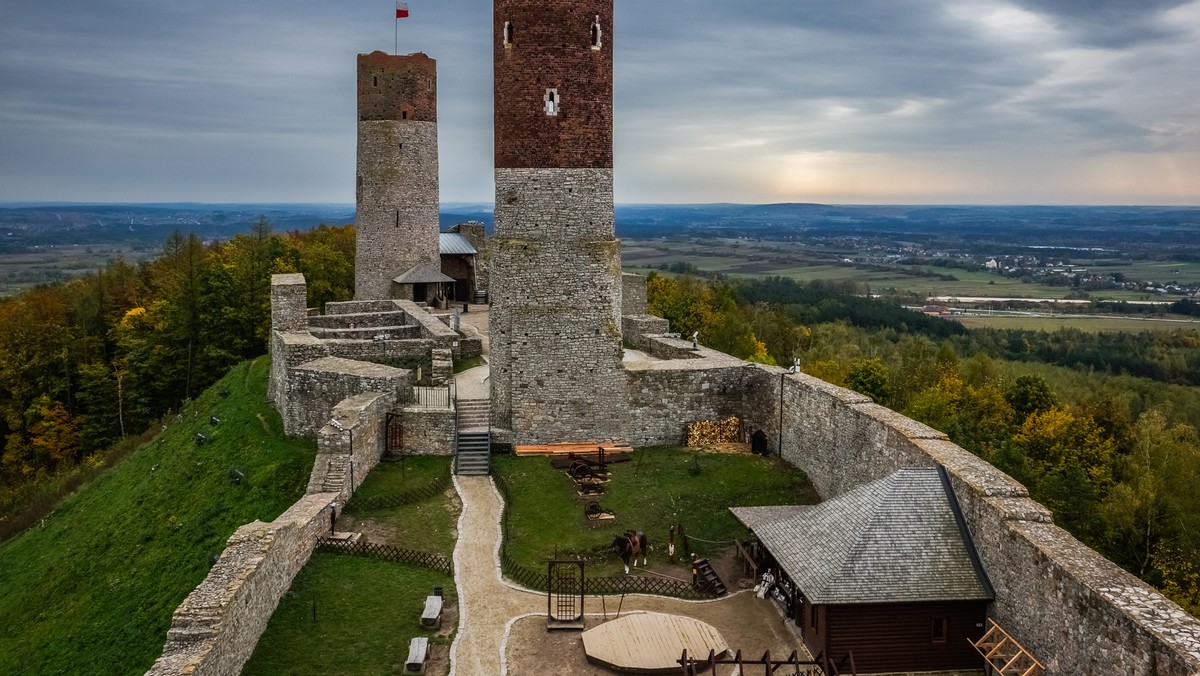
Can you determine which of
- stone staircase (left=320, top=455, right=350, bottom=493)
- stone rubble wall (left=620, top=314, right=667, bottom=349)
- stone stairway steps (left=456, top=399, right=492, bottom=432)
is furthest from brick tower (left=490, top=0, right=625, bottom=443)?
stone rubble wall (left=620, top=314, right=667, bottom=349)

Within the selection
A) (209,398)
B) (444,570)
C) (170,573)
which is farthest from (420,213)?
(444,570)

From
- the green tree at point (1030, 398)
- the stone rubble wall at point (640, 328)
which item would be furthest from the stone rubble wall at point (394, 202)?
the green tree at point (1030, 398)

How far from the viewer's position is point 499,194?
2550cm

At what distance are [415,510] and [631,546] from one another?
5.98 metres

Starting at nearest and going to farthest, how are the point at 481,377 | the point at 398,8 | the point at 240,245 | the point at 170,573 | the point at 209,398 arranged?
the point at 170,573 < the point at 481,377 < the point at 209,398 < the point at 398,8 < the point at 240,245

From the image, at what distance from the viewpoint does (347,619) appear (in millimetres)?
16156

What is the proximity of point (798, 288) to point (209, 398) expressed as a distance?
11290 centimetres

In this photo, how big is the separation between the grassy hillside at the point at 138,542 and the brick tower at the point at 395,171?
10.6m

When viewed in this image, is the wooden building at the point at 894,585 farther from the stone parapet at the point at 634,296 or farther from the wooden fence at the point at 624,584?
the stone parapet at the point at 634,296

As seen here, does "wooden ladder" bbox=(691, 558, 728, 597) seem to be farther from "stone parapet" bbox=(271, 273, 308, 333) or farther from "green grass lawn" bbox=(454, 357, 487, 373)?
"stone parapet" bbox=(271, 273, 308, 333)

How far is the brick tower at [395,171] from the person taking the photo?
40.8 meters

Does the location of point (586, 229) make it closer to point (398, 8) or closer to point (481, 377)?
point (481, 377)

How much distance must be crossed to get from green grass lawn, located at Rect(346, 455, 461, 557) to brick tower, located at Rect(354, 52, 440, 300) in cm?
1884

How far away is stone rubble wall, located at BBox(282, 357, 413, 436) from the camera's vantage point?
2622cm
